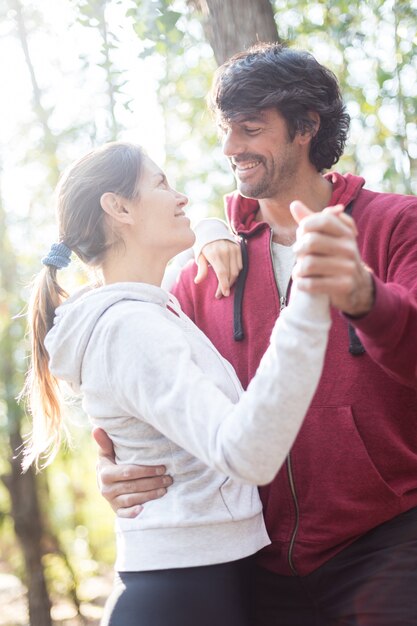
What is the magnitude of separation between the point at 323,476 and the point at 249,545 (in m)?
0.33

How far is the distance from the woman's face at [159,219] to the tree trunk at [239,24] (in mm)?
1330

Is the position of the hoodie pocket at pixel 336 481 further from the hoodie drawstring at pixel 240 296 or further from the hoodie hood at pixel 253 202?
the hoodie hood at pixel 253 202

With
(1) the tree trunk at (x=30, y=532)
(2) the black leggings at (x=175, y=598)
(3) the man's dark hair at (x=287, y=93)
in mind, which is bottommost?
(1) the tree trunk at (x=30, y=532)

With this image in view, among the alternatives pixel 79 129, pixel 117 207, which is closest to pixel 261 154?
pixel 117 207

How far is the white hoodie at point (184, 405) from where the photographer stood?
5.01 ft

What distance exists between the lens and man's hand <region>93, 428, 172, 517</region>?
204 cm

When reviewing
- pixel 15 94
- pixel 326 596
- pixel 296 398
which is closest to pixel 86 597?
pixel 15 94

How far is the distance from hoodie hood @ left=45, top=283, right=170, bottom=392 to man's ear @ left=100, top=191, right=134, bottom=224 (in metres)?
0.22

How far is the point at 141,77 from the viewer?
5.76 meters

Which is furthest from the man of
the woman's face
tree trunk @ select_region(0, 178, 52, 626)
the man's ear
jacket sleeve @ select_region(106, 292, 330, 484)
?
tree trunk @ select_region(0, 178, 52, 626)

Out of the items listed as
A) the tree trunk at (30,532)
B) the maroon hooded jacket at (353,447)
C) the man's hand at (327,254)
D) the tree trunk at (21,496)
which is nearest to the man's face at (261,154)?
the maroon hooded jacket at (353,447)

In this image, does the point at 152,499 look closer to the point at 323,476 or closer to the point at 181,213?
the point at 323,476

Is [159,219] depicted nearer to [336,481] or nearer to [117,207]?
[117,207]

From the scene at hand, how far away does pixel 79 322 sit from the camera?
6.51 feet
